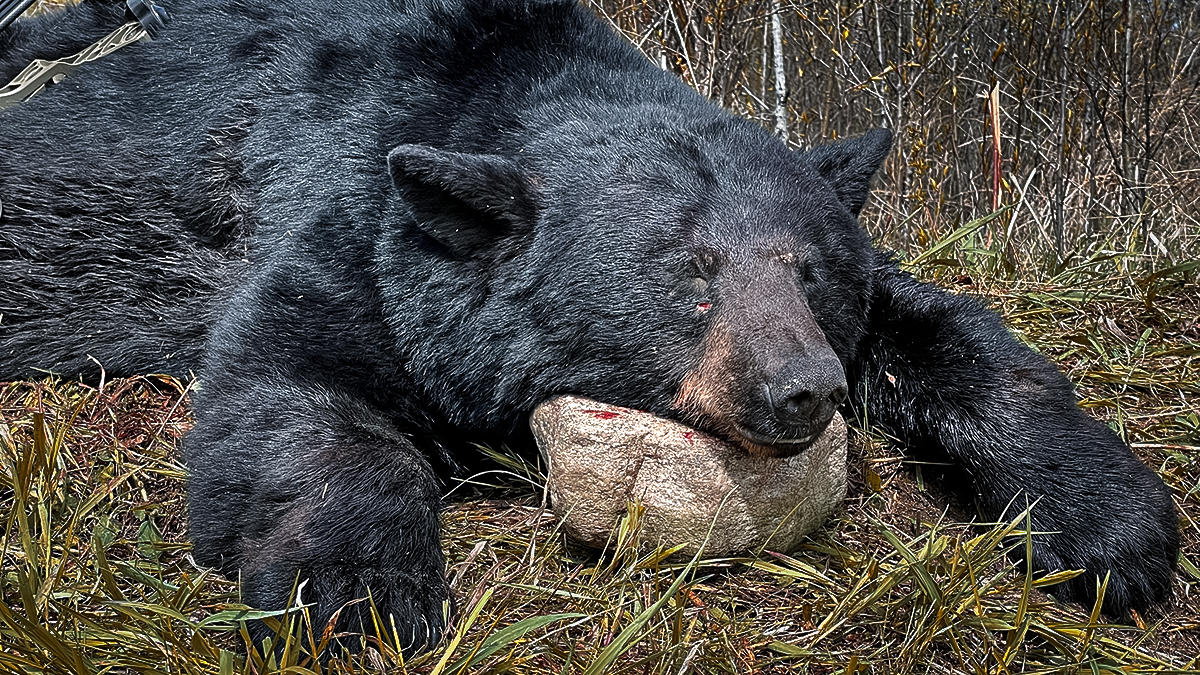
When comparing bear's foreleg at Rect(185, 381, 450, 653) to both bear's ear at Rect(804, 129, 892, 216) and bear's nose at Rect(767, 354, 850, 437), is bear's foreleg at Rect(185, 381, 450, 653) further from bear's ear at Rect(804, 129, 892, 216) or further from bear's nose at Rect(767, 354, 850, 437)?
bear's ear at Rect(804, 129, 892, 216)

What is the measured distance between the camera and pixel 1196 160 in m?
7.22

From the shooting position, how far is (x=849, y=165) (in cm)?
Result: 330

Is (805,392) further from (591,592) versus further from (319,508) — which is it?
(319,508)

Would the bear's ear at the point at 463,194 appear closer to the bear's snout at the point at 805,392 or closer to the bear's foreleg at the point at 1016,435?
the bear's snout at the point at 805,392

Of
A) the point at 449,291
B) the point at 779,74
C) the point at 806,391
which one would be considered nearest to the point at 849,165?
the point at 806,391

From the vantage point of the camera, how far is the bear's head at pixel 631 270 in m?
2.74

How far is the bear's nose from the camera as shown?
2.49 metres

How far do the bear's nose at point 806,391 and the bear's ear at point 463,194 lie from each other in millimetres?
884

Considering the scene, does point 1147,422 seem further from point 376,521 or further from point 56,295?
point 56,295

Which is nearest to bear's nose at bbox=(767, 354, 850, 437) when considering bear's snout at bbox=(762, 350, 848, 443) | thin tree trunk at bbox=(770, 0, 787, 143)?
bear's snout at bbox=(762, 350, 848, 443)

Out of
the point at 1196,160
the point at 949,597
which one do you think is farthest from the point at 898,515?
the point at 1196,160

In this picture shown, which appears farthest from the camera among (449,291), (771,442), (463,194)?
(449,291)

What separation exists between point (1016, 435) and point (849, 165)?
869mm

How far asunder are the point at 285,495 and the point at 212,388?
570 millimetres
